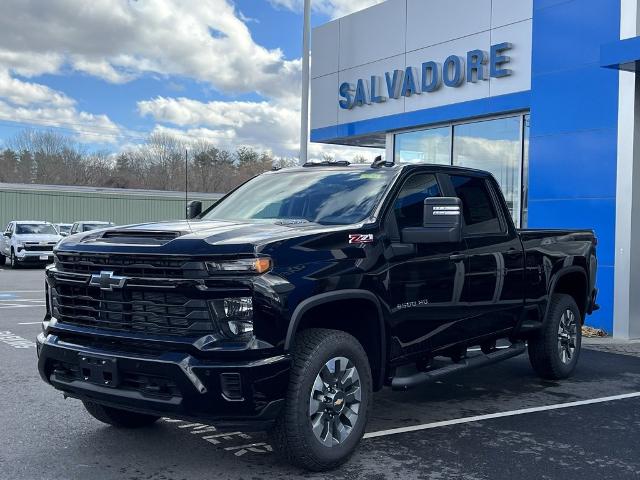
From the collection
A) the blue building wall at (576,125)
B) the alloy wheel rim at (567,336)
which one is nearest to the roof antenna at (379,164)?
the alloy wheel rim at (567,336)

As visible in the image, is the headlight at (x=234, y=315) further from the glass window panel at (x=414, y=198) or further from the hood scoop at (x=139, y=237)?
the glass window panel at (x=414, y=198)

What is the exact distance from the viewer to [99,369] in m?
4.37

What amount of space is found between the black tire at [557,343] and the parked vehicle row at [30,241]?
19793 mm

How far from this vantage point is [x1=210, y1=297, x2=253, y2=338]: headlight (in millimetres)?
4160

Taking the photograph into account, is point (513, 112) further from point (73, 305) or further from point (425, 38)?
point (73, 305)

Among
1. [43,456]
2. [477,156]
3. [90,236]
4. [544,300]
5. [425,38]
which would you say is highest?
[425,38]

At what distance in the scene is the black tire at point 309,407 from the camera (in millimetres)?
4305

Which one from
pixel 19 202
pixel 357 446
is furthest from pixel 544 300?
pixel 19 202

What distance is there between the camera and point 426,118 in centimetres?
1541

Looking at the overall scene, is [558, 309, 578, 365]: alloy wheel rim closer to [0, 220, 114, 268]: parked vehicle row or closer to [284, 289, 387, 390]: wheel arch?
[284, 289, 387, 390]: wheel arch

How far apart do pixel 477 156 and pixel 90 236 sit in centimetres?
1122

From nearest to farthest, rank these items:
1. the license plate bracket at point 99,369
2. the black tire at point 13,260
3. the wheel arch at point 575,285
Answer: the license plate bracket at point 99,369, the wheel arch at point 575,285, the black tire at point 13,260

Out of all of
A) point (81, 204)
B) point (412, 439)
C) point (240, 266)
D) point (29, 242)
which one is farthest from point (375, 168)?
point (81, 204)

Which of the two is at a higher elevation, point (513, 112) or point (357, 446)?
point (513, 112)
